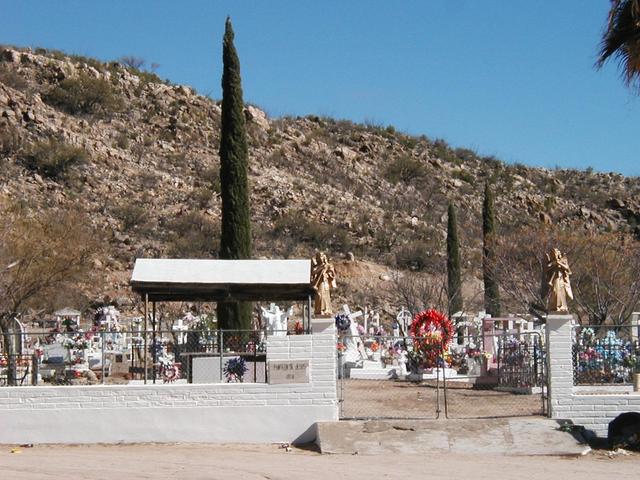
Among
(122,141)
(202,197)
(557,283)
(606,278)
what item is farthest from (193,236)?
(557,283)

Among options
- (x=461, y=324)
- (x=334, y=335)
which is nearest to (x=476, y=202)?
(x=461, y=324)

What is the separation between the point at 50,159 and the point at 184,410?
41.2m

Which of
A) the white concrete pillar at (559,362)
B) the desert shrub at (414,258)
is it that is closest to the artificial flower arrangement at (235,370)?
the white concrete pillar at (559,362)

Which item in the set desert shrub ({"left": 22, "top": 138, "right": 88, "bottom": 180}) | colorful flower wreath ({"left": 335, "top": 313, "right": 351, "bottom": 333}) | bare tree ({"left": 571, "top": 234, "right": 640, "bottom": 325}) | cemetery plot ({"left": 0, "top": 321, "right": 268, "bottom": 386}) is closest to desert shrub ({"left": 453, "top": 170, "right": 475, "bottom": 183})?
bare tree ({"left": 571, "top": 234, "right": 640, "bottom": 325})

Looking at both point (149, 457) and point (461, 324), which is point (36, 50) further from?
point (149, 457)

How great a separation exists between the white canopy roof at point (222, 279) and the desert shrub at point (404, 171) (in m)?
50.4

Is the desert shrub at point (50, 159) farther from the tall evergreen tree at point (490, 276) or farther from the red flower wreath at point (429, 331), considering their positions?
the red flower wreath at point (429, 331)

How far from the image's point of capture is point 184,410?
17.4 meters

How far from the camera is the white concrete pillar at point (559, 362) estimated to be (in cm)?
1750

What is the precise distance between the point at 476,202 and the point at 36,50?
34.1 m

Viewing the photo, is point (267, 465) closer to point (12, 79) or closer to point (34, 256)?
point (34, 256)

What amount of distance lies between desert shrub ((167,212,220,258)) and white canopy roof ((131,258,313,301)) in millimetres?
26997

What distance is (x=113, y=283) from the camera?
4703cm

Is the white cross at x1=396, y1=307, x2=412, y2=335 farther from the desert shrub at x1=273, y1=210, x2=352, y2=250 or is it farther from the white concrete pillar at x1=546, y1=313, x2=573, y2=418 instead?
the white concrete pillar at x1=546, y1=313, x2=573, y2=418
